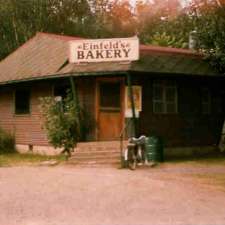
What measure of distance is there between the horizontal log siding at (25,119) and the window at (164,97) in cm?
418

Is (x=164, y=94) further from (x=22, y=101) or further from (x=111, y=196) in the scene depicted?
(x=111, y=196)

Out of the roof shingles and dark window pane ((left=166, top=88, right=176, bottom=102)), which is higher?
the roof shingles

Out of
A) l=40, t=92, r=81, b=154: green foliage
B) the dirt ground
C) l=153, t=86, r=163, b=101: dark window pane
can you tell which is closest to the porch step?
l=40, t=92, r=81, b=154: green foliage

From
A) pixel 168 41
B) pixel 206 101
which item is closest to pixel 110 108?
pixel 206 101

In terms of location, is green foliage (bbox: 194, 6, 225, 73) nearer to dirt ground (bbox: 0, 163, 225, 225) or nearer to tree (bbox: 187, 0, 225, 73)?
tree (bbox: 187, 0, 225, 73)

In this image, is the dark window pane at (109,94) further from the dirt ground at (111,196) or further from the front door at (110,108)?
the dirt ground at (111,196)

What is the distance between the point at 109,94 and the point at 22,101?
502cm

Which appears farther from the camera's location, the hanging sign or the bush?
the bush

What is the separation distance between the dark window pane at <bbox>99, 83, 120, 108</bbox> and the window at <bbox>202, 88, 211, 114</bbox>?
4005 millimetres

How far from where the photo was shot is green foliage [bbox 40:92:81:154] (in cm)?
2092

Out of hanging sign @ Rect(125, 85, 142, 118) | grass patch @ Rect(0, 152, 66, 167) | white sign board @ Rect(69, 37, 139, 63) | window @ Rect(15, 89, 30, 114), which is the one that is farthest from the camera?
window @ Rect(15, 89, 30, 114)

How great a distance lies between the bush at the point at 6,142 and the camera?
986 inches

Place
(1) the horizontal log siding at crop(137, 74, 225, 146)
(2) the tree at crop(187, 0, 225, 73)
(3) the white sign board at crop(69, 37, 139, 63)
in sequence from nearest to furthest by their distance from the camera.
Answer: (3) the white sign board at crop(69, 37, 139, 63) → (2) the tree at crop(187, 0, 225, 73) → (1) the horizontal log siding at crop(137, 74, 225, 146)

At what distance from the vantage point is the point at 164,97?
2275cm
